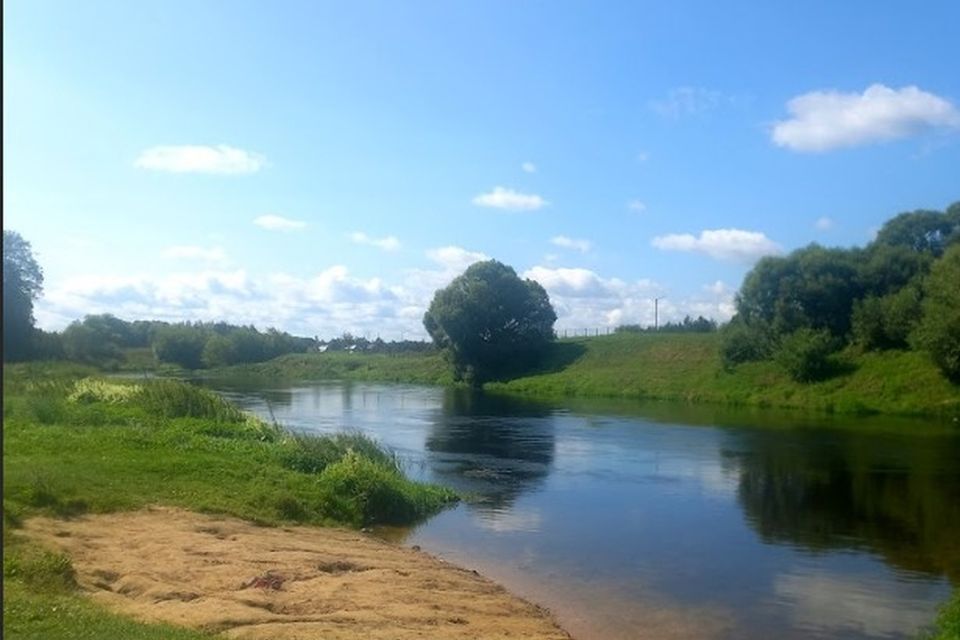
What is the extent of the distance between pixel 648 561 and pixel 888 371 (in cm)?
4371

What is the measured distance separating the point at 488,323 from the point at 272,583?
7163 centimetres

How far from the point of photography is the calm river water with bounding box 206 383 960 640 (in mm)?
14562

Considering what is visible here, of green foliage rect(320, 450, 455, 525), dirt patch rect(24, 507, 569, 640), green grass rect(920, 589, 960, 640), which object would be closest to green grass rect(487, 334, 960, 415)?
green foliage rect(320, 450, 455, 525)

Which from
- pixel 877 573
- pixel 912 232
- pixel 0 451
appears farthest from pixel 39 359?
pixel 912 232

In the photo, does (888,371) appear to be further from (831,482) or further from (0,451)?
(0,451)

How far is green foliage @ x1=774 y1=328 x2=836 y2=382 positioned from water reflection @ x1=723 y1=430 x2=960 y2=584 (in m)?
19.4

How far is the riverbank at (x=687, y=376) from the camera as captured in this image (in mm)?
53047

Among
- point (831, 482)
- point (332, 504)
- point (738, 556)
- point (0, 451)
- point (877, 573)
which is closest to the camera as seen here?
point (0, 451)

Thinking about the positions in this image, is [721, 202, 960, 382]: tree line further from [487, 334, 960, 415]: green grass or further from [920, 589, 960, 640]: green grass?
[920, 589, 960, 640]: green grass

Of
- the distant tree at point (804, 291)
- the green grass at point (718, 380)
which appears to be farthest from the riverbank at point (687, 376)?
the distant tree at point (804, 291)

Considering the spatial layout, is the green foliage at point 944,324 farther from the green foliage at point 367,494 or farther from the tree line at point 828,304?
the green foliage at point 367,494

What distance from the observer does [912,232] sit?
3012 inches

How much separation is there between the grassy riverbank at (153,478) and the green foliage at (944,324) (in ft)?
116

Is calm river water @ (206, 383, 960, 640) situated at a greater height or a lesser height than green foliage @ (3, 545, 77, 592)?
lesser
